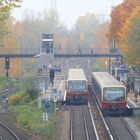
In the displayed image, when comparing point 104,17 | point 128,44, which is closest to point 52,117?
point 128,44

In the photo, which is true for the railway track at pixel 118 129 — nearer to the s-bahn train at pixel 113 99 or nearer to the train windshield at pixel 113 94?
the s-bahn train at pixel 113 99

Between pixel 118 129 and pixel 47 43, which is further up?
pixel 47 43

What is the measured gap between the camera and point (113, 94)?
120ft

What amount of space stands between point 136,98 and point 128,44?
5.49 metres

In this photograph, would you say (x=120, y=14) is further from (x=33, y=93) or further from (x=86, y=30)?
(x=86, y=30)

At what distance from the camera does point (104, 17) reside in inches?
7781

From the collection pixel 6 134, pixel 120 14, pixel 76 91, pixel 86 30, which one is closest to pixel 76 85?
pixel 76 91

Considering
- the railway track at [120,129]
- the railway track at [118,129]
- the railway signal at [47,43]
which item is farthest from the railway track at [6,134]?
the railway signal at [47,43]

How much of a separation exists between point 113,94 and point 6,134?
929cm

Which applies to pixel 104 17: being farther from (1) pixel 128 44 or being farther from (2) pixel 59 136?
(2) pixel 59 136

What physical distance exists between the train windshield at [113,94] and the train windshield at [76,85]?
5.91 m

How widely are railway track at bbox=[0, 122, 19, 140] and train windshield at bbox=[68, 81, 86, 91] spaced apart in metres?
10.5

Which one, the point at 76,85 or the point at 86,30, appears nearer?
the point at 76,85

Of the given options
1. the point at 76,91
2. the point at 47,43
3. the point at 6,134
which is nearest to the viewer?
the point at 6,134
